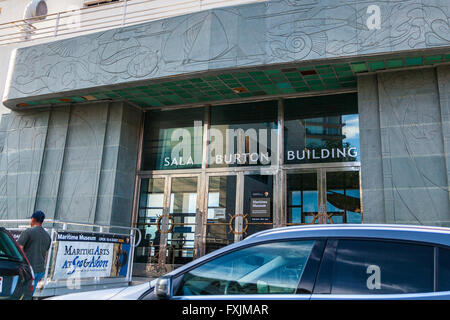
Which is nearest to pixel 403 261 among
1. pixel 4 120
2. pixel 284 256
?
pixel 284 256

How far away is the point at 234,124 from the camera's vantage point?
12.2m

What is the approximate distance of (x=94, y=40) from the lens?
37.7 ft

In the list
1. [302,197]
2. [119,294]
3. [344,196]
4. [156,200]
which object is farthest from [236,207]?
[119,294]

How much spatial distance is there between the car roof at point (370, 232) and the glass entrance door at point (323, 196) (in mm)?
7891

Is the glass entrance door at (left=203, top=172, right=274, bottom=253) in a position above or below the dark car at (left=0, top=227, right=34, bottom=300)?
above

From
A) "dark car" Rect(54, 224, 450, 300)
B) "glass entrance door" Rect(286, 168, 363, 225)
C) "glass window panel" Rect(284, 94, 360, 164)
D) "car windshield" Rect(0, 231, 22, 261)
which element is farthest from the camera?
"glass window panel" Rect(284, 94, 360, 164)

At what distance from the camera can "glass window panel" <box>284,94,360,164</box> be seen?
1091 cm

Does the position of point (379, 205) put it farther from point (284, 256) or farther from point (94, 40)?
point (94, 40)

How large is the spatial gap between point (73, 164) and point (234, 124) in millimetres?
5200

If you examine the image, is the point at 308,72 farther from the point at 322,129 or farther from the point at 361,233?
the point at 361,233

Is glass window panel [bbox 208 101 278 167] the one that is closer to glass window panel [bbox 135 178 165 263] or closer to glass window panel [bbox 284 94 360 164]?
glass window panel [bbox 284 94 360 164]

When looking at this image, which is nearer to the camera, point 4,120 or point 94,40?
point 94,40

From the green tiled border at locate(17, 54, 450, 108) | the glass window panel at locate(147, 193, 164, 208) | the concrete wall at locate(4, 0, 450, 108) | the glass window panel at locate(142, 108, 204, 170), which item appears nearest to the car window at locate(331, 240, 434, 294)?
the concrete wall at locate(4, 0, 450, 108)

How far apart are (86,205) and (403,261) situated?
1089 centimetres
